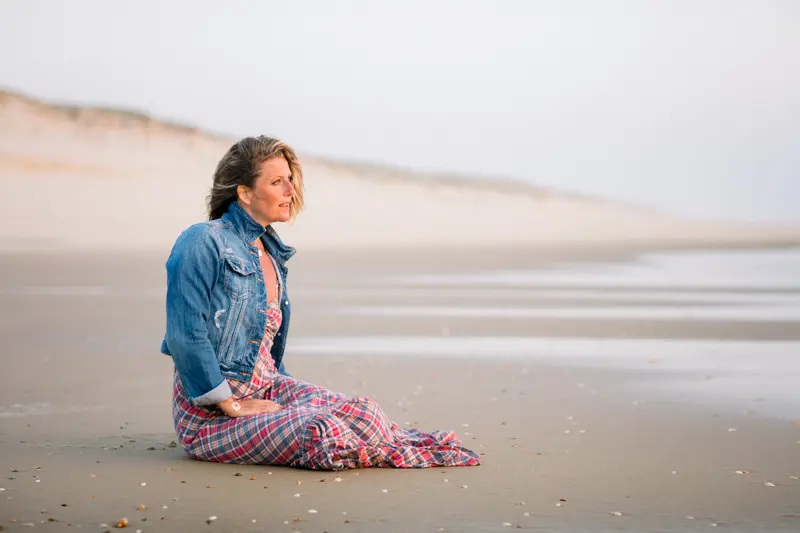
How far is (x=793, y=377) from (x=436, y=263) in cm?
2189

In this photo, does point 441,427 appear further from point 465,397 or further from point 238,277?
point 238,277

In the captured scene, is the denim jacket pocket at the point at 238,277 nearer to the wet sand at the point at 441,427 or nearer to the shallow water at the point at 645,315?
the wet sand at the point at 441,427

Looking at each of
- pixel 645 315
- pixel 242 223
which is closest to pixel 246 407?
pixel 242 223

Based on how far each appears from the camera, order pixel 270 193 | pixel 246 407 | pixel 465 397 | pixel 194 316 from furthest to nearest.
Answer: pixel 465 397 < pixel 270 193 < pixel 246 407 < pixel 194 316

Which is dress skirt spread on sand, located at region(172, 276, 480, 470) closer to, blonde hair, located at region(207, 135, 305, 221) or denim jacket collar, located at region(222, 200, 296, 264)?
denim jacket collar, located at region(222, 200, 296, 264)

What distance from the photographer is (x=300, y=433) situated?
5.90 m

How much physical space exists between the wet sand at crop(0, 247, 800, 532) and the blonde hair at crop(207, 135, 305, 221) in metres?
1.32

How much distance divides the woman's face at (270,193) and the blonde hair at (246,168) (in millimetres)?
27

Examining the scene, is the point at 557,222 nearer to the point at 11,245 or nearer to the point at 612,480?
the point at 11,245

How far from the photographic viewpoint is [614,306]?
17.9m

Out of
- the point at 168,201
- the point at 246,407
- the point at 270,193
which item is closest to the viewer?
the point at 246,407

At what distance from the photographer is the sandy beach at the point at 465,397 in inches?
209

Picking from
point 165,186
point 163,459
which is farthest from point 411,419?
point 165,186

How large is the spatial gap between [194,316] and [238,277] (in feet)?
1.17
